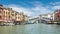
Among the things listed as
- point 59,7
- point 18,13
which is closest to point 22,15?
point 18,13

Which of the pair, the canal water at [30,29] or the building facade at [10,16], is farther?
the building facade at [10,16]

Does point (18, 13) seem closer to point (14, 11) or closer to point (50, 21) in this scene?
point (14, 11)

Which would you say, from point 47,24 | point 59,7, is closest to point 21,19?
point 47,24

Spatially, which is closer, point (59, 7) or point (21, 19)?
point (59, 7)

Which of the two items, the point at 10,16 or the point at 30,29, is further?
the point at 30,29

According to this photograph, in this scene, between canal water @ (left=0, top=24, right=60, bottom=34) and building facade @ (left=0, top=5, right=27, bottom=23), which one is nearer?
canal water @ (left=0, top=24, right=60, bottom=34)

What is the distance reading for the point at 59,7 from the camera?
710cm

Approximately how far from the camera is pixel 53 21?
7.39m

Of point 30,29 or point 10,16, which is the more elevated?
point 10,16

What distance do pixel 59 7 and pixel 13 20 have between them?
157cm

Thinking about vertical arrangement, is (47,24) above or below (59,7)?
below

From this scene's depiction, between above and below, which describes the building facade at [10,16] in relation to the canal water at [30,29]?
above

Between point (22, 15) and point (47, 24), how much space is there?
86cm

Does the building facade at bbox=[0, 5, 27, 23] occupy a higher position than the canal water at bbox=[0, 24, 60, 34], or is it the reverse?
the building facade at bbox=[0, 5, 27, 23]
